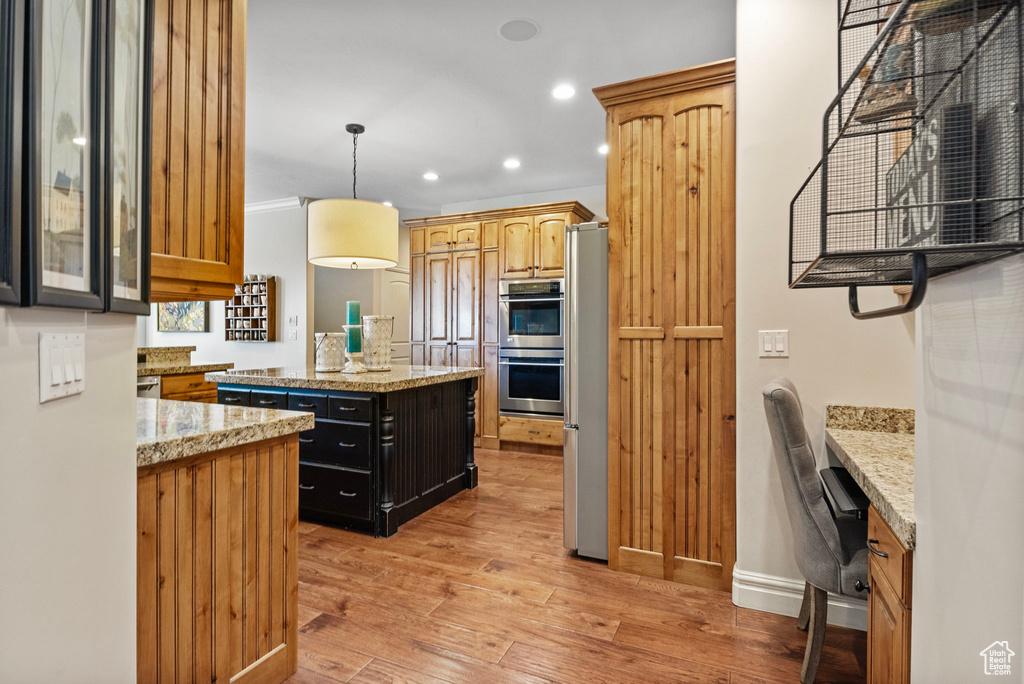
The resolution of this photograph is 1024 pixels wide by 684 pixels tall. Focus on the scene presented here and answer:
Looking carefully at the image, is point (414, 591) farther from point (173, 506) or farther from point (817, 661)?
point (817, 661)

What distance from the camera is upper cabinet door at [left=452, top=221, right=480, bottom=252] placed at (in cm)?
534

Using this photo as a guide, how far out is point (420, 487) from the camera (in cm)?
329

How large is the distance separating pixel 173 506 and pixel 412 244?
4.58 metres

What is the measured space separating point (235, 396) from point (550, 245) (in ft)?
9.75

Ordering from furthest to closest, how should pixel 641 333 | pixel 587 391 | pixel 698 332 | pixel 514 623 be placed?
pixel 587 391 → pixel 641 333 → pixel 698 332 → pixel 514 623

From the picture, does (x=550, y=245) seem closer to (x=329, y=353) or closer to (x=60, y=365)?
(x=329, y=353)

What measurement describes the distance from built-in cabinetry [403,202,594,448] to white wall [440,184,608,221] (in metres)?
0.33

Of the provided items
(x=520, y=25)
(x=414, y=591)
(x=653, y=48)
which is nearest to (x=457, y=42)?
(x=520, y=25)

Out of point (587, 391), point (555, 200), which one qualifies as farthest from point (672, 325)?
point (555, 200)

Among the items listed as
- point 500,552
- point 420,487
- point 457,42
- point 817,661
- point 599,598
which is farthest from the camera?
point 420,487

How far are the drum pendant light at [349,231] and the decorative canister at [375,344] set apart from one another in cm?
43

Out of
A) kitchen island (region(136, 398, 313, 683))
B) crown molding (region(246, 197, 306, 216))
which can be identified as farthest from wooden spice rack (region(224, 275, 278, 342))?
kitchen island (region(136, 398, 313, 683))

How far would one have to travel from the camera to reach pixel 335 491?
3.09 meters

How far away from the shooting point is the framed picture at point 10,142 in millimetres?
705
